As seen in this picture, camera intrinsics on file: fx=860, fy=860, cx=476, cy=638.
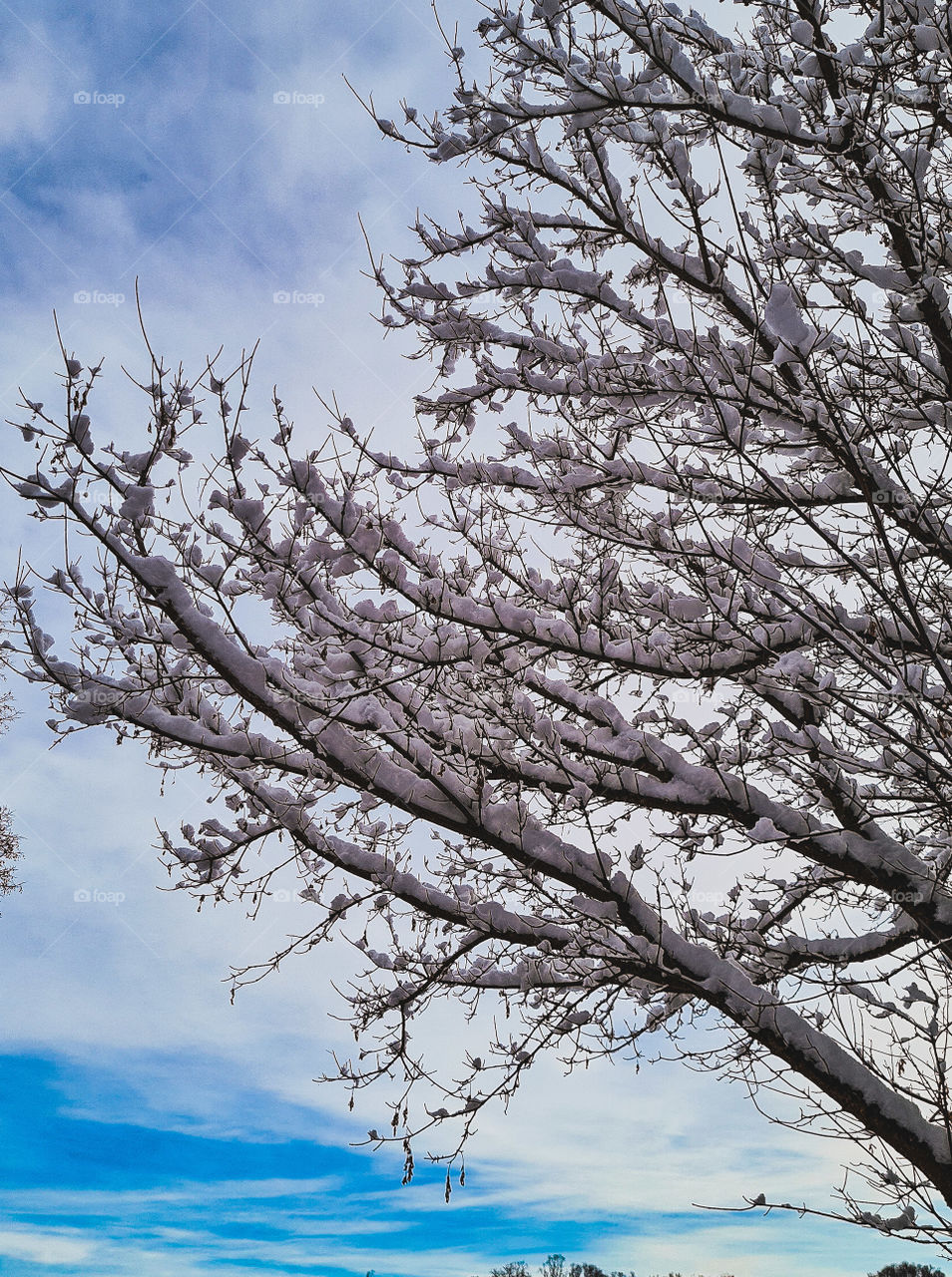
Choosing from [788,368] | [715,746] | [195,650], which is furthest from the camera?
[715,746]

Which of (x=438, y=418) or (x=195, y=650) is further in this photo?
(x=438, y=418)

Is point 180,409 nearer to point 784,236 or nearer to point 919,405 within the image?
point 784,236

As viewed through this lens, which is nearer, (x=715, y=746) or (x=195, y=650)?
(x=195, y=650)

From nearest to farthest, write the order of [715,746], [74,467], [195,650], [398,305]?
[74,467] < [195,650] < [715,746] < [398,305]

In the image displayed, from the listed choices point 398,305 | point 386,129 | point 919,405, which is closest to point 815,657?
point 919,405

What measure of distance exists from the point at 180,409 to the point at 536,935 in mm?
3005

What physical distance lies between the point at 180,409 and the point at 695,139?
2813mm

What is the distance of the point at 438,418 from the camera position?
229 inches

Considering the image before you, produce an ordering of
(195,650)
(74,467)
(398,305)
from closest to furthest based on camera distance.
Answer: (74,467) < (195,650) < (398,305)

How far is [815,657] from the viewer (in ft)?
16.2

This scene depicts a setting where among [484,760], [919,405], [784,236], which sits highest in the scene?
[784,236]

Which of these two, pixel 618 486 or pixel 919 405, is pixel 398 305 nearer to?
pixel 618 486

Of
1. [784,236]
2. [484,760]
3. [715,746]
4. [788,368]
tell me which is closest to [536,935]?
[484,760]

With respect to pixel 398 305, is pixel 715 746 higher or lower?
lower
